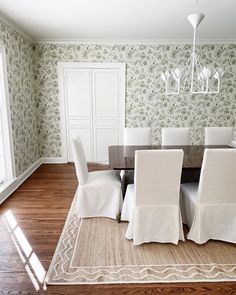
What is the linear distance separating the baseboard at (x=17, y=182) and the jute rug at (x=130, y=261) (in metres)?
1.30

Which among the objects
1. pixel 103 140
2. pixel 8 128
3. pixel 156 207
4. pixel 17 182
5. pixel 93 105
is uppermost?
pixel 93 105

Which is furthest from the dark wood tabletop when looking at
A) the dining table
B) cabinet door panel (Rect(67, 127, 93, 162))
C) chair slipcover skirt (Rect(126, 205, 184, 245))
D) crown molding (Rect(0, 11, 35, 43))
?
crown molding (Rect(0, 11, 35, 43))

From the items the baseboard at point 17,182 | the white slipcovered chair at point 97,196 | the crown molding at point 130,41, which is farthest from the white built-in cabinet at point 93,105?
the white slipcovered chair at point 97,196

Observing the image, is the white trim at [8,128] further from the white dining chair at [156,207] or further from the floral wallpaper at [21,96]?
the white dining chair at [156,207]

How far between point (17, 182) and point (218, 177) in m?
2.99

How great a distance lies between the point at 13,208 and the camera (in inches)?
120

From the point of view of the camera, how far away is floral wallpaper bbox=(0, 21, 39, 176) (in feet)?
11.7

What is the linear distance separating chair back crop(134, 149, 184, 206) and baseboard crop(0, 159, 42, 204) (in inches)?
79.8

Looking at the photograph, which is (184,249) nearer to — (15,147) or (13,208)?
(13,208)

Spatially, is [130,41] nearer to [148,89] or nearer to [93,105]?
[148,89]

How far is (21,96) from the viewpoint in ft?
13.2

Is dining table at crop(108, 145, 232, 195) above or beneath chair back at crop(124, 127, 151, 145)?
beneath

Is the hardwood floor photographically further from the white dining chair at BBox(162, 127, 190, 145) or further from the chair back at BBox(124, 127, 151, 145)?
the white dining chair at BBox(162, 127, 190, 145)

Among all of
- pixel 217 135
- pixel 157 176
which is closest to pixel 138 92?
pixel 217 135
